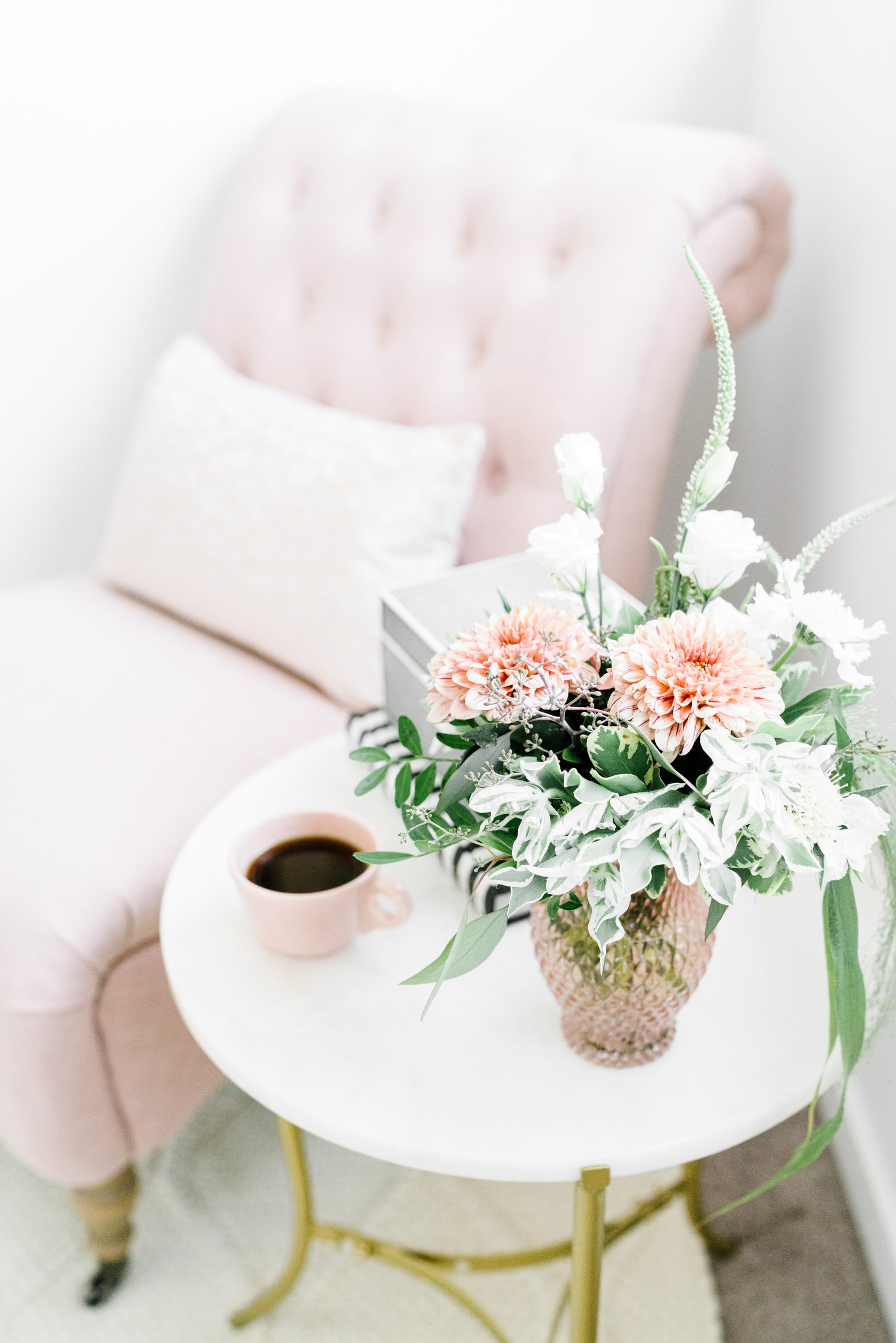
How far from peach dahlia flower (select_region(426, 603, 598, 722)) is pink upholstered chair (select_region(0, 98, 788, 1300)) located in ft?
1.83

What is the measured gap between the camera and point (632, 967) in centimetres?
63

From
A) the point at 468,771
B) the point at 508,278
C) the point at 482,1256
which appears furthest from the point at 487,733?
the point at 508,278

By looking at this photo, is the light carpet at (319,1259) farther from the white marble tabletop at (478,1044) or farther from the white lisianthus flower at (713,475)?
the white lisianthus flower at (713,475)

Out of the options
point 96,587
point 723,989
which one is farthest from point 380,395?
point 723,989

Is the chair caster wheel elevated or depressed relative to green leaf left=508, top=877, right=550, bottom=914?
depressed

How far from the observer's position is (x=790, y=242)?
1.28 meters

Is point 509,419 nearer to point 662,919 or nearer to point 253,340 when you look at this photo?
point 253,340

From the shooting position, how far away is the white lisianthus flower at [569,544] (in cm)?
56

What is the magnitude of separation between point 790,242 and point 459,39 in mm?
582

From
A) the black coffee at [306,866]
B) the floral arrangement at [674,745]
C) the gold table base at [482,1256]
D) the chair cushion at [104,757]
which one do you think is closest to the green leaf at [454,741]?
the floral arrangement at [674,745]

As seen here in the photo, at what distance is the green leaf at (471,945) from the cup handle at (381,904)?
0.62 ft

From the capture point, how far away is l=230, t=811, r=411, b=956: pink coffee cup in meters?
0.74

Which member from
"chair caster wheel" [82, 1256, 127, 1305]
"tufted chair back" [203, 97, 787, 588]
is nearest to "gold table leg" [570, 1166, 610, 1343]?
"chair caster wheel" [82, 1256, 127, 1305]

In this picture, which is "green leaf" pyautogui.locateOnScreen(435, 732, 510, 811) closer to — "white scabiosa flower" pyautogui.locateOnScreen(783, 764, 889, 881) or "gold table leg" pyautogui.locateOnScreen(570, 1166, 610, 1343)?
"white scabiosa flower" pyautogui.locateOnScreen(783, 764, 889, 881)
